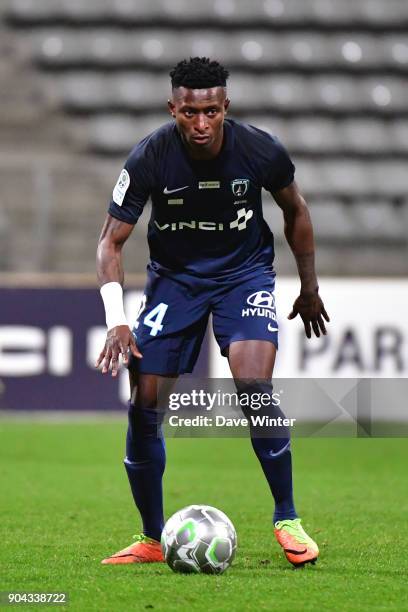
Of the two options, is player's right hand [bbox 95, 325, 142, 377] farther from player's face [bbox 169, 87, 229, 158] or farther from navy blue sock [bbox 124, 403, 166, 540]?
player's face [bbox 169, 87, 229, 158]

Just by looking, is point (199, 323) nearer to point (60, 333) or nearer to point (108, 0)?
point (60, 333)

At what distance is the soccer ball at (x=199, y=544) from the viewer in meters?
4.52

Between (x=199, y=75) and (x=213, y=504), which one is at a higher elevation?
(x=199, y=75)

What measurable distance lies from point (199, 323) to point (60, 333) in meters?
6.83

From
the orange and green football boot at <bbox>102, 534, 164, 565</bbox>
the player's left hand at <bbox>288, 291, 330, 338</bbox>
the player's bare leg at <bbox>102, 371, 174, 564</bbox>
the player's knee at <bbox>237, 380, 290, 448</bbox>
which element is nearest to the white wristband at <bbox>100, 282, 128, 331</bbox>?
the player's bare leg at <bbox>102, 371, 174, 564</bbox>

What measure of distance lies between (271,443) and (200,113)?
1.28m

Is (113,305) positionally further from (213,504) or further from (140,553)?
(213,504)

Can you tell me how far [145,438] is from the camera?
500 centimetres

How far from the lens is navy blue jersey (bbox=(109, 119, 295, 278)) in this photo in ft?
16.0

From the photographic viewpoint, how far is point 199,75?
15.4ft

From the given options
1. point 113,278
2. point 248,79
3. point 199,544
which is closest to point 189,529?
point 199,544

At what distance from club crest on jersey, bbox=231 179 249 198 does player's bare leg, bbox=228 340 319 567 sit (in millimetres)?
582

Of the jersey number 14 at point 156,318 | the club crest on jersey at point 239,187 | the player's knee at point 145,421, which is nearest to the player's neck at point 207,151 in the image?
the club crest on jersey at point 239,187

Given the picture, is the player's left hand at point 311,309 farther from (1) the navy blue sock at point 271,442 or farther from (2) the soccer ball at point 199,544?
(2) the soccer ball at point 199,544
